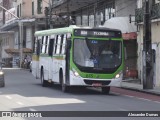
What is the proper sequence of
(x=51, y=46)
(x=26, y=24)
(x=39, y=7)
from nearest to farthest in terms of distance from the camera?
(x=51, y=46) < (x=39, y=7) < (x=26, y=24)

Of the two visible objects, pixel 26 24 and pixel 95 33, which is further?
pixel 26 24

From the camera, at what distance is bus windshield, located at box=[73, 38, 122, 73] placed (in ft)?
81.4

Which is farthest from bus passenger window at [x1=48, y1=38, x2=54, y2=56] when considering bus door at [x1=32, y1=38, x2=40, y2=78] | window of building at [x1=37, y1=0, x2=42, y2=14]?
window of building at [x1=37, y1=0, x2=42, y2=14]

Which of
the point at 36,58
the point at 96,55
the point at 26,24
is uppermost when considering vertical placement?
the point at 26,24

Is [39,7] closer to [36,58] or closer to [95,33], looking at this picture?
[36,58]

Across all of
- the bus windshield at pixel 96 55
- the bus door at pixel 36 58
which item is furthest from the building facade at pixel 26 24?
the bus windshield at pixel 96 55

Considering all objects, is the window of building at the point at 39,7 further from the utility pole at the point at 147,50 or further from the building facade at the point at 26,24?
the utility pole at the point at 147,50

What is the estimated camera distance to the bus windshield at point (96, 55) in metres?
24.8

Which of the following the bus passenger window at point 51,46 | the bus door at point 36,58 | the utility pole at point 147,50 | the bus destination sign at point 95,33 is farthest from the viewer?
the bus door at point 36,58

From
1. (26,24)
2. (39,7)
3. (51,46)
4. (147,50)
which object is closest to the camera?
(51,46)

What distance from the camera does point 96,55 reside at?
24922mm

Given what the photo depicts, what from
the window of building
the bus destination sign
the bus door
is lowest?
the bus door

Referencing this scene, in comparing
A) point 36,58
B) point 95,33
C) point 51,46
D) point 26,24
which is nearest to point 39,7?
point 26,24

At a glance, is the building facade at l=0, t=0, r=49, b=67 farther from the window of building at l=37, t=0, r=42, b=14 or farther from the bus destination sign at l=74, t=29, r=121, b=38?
the bus destination sign at l=74, t=29, r=121, b=38
